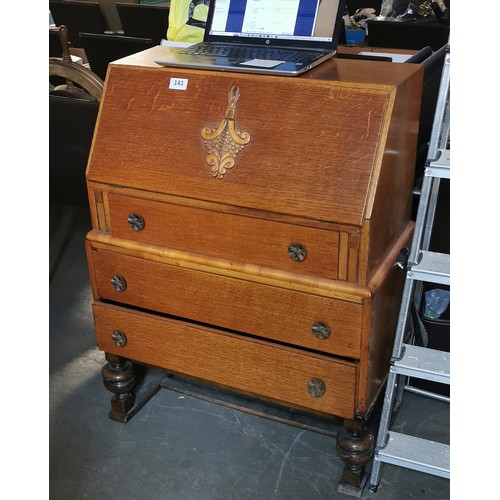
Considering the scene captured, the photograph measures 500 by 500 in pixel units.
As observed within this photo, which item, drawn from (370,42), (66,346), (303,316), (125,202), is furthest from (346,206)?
(370,42)

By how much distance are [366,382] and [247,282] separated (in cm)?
39

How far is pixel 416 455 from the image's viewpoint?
181cm

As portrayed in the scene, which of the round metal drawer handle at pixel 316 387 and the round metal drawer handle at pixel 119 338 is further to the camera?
the round metal drawer handle at pixel 119 338

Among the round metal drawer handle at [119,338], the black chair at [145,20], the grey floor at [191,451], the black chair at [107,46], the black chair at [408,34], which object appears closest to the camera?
the grey floor at [191,451]

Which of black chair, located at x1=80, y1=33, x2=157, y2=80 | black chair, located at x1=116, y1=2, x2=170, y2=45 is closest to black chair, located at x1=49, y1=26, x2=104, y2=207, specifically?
black chair, located at x1=80, y1=33, x2=157, y2=80

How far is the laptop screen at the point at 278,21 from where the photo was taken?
1736 millimetres

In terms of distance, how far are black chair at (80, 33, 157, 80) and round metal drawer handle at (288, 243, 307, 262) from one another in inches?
73.0

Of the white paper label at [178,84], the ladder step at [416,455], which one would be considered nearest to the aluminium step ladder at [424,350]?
the ladder step at [416,455]

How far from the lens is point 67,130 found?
2.69 meters

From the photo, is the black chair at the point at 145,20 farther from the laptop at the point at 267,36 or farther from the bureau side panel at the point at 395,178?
the bureau side panel at the point at 395,178

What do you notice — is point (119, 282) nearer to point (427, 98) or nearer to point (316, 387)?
point (316, 387)

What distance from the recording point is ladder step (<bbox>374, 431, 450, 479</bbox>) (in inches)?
69.7

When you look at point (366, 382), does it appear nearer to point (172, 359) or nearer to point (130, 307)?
point (172, 359)

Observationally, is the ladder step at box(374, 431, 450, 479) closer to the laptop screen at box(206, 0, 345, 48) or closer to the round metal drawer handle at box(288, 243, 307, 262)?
the round metal drawer handle at box(288, 243, 307, 262)
